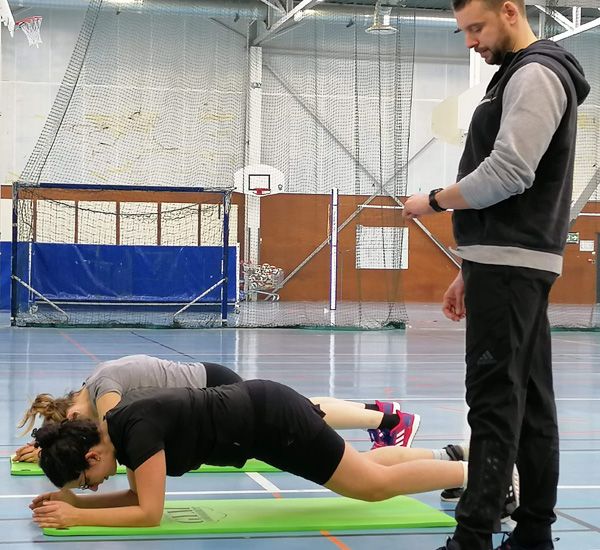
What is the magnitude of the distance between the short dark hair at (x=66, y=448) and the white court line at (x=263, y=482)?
119 centimetres

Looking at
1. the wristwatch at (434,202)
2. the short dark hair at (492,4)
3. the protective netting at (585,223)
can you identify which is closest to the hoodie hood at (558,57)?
the short dark hair at (492,4)

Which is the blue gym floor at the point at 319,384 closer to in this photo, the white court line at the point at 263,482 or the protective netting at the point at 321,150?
the white court line at the point at 263,482

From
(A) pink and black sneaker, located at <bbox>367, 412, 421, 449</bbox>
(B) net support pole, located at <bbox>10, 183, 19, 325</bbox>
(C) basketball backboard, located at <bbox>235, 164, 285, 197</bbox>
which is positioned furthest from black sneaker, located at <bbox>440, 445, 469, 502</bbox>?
(C) basketball backboard, located at <bbox>235, 164, 285, 197</bbox>

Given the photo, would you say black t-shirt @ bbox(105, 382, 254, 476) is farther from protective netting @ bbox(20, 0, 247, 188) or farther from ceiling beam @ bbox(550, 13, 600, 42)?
protective netting @ bbox(20, 0, 247, 188)

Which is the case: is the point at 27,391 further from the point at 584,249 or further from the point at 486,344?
the point at 584,249

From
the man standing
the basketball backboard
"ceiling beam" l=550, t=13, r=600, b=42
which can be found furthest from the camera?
the basketball backboard

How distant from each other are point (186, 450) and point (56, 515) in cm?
52

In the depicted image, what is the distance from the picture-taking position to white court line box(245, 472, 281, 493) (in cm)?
435

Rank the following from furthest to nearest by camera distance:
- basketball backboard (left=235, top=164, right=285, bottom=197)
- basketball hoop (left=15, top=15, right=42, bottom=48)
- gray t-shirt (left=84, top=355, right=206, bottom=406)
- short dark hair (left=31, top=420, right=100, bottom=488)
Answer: basketball backboard (left=235, top=164, right=285, bottom=197) < basketball hoop (left=15, top=15, right=42, bottom=48) < gray t-shirt (left=84, top=355, right=206, bottom=406) < short dark hair (left=31, top=420, right=100, bottom=488)

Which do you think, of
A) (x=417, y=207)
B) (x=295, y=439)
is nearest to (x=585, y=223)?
(x=295, y=439)

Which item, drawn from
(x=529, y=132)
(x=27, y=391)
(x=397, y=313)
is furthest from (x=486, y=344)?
(x=397, y=313)

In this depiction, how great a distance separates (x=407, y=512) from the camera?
152 inches

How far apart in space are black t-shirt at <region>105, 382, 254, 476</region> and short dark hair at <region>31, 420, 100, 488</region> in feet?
0.27

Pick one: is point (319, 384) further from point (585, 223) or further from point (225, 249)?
point (585, 223)
